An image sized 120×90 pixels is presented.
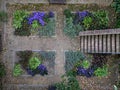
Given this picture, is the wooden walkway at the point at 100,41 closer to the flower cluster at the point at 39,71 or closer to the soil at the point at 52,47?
the soil at the point at 52,47

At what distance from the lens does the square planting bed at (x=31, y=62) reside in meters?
16.7

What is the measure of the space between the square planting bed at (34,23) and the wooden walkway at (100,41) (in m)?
1.50

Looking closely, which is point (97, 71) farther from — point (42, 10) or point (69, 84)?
point (42, 10)

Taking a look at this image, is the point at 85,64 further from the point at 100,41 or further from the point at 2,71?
the point at 2,71

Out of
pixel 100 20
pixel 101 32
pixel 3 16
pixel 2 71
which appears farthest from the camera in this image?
pixel 100 20

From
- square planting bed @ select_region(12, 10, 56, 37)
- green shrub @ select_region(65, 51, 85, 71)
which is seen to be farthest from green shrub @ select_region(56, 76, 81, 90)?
square planting bed @ select_region(12, 10, 56, 37)

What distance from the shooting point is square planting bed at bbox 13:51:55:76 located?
1669cm

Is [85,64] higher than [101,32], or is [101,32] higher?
[101,32]

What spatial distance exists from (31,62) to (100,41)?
3.27 metres

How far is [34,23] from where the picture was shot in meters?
16.8

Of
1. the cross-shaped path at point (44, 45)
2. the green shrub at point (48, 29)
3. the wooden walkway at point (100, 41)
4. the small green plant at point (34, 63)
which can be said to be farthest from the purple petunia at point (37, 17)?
the wooden walkway at point (100, 41)

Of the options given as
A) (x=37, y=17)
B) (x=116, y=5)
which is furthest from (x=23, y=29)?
(x=116, y=5)

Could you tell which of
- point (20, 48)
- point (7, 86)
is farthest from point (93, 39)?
point (7, 86)

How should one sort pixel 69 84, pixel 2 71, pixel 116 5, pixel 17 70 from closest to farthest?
pixel 69 84 → pixel 2 71 → pixel 116 5 → pixel 17 70
